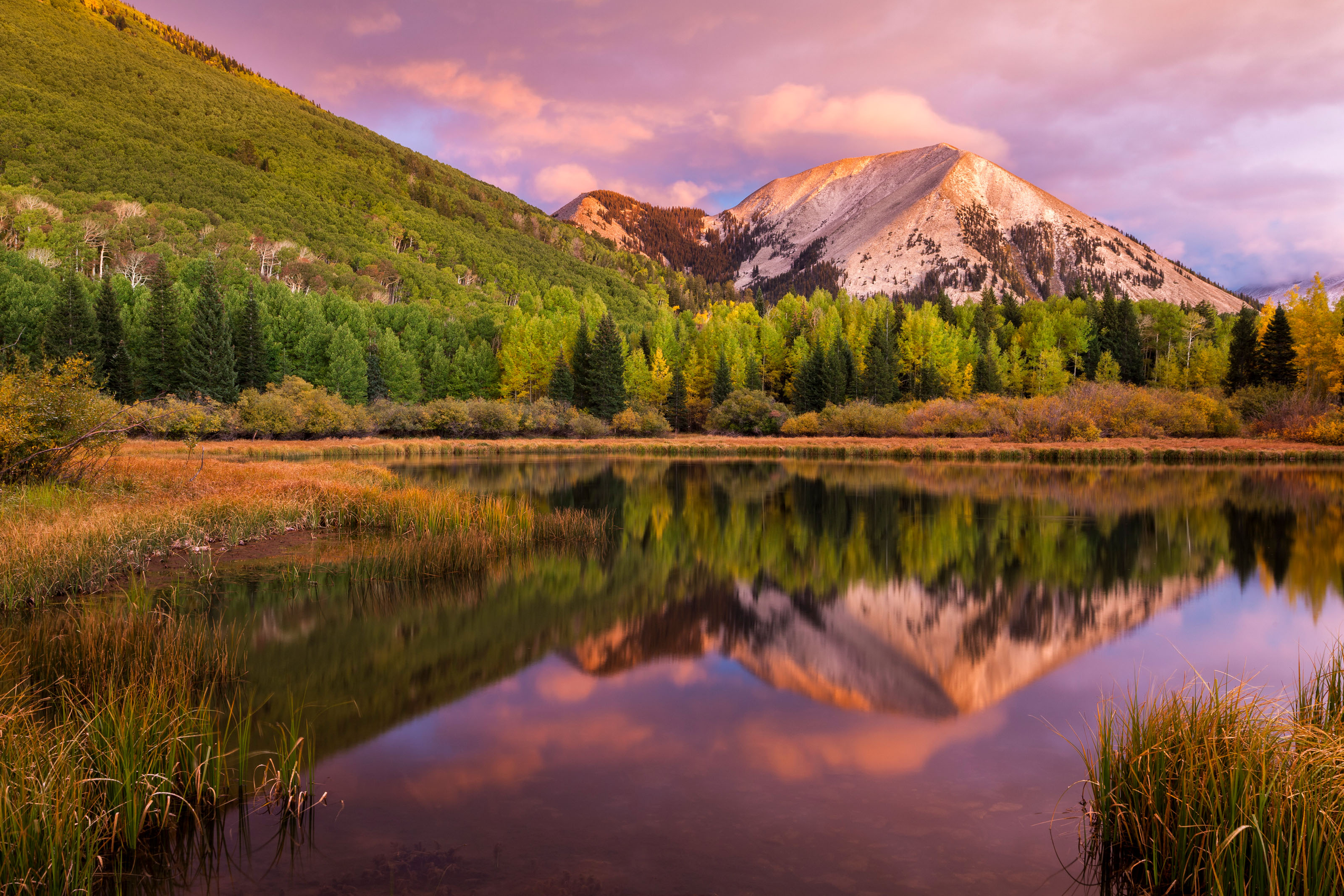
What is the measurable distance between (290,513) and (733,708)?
13783 mm

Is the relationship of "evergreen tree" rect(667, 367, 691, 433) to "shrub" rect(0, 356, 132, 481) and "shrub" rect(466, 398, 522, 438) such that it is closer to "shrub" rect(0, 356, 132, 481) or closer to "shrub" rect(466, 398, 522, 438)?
"shrub" rect(466, 398, 522, 438)

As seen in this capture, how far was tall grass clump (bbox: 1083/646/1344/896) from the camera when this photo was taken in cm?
394

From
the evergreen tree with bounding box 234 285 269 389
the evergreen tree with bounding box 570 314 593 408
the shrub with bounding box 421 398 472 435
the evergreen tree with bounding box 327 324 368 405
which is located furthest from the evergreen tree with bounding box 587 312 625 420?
the evergreen tree with bounding box 234 285 269 389

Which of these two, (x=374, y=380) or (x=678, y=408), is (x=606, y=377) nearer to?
(x=678, y=408)

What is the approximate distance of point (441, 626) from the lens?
36.0 ft

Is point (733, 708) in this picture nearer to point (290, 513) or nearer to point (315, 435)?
point (290, 513)

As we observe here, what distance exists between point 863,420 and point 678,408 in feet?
72.3

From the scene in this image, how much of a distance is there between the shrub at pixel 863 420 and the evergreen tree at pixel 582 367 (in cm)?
2467

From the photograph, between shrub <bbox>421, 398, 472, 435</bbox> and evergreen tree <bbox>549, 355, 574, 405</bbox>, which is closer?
shrub <bbox>421, 398, 472, 435</bbox>

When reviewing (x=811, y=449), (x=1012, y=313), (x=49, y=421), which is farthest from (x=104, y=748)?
(x=1012, y=313)

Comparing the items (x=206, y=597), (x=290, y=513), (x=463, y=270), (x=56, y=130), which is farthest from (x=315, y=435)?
(x=56, y=130)

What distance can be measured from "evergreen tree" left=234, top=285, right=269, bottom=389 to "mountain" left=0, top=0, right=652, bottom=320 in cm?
3356

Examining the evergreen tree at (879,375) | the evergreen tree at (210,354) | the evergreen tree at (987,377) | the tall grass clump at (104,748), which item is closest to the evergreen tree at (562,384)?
the evergreen tree at (210,354)

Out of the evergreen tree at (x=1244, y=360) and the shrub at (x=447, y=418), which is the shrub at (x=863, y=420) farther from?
the shrub at (x=447, y=418)
